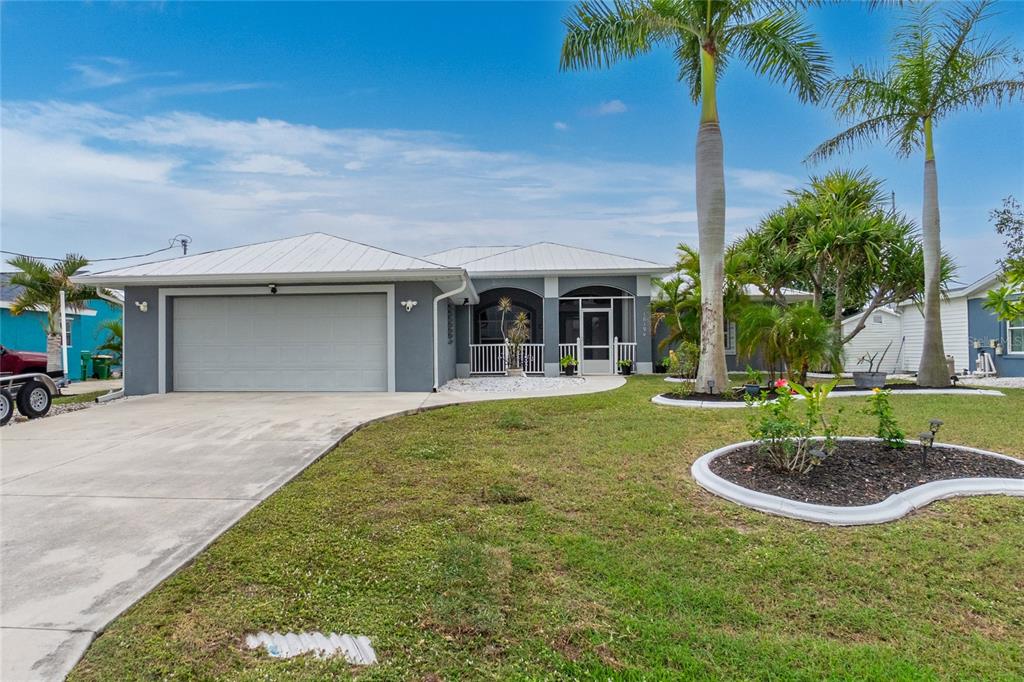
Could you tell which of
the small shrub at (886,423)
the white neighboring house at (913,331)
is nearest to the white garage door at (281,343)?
the small shrub at (886,423)

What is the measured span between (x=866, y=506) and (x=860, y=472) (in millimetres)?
853

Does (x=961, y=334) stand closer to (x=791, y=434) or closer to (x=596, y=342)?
(x=596, y=342)

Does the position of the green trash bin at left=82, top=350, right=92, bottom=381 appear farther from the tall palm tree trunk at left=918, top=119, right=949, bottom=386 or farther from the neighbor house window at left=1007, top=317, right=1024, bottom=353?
the neighbor house window at left=1007, top=317, right=1024, bottom=353

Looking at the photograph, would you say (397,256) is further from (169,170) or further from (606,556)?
(606,556)

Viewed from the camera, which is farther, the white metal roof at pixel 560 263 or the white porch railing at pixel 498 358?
the white porch railing at pixel 498 358

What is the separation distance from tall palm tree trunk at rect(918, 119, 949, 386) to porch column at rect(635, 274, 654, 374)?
21.9 feet

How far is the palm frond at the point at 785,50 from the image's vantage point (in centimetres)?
980

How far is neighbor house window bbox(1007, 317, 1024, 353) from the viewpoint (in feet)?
51.9

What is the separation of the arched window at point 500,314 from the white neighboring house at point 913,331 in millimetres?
12003

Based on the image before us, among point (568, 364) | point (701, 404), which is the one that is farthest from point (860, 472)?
point (568, 364)

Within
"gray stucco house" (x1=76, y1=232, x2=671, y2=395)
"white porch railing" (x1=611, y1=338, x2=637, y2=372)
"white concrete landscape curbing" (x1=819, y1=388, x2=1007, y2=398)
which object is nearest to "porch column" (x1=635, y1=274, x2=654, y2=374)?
"white porch railing" (x1=611, y1=338, x2=637, y2=372)

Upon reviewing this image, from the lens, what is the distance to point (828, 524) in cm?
379

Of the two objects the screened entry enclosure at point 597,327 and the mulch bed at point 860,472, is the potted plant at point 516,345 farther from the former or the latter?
the mulch bed at point 860,472

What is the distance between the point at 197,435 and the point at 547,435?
466 centimetres
